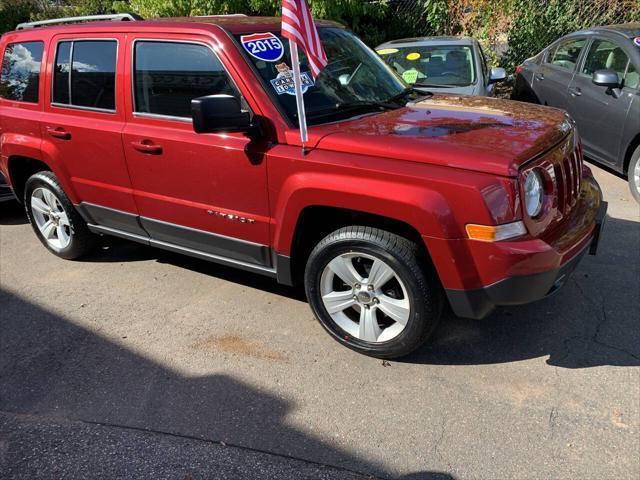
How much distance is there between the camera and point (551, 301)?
372cm

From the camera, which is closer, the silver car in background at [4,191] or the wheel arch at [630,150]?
the wheel arch at [630,150]

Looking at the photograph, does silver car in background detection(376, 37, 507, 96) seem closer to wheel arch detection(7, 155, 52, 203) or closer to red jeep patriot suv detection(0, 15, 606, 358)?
red jeep patriot suv detection(0, 15, 606, 358)

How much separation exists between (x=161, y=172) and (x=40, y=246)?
7.86 ft

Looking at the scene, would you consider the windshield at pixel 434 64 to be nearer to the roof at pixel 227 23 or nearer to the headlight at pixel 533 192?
the roof at pixel 227 23

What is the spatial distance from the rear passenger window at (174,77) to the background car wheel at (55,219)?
1.40m

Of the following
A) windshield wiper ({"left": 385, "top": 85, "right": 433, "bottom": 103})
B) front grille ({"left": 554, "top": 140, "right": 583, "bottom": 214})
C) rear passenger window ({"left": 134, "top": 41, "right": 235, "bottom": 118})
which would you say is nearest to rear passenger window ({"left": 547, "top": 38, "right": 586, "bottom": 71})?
windshield wiper ({"left": 385, "top": 85, "right": 433, "bottom": 103})

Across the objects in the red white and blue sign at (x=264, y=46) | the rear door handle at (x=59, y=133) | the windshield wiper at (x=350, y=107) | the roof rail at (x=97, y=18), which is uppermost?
the roof rail at (x=97, y=18)

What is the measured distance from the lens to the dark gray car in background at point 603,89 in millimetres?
5477

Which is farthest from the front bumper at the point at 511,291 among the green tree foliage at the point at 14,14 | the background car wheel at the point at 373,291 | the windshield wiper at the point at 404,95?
the green tree foliage at the point at 14,14

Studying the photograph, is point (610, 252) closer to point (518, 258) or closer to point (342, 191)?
point (518, 258)

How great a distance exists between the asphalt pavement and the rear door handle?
1198mm

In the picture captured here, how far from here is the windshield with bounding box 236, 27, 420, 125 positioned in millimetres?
3250

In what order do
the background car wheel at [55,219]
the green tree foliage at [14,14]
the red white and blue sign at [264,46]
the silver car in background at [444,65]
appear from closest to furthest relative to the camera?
the red white and blue sign at [264,46] < the background car wheel at [55,219] < the silver car in background at [444,65] < the green tree foliage at [14,14]

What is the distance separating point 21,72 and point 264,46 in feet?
7.90
